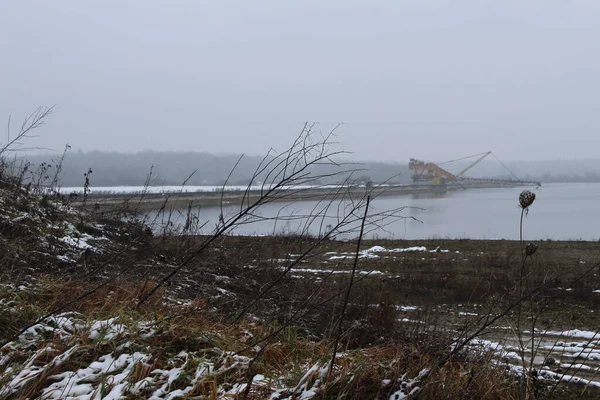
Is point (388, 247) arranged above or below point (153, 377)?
below

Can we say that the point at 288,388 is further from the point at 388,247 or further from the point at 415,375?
the point at 388,247

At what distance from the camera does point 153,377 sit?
96.0 inches

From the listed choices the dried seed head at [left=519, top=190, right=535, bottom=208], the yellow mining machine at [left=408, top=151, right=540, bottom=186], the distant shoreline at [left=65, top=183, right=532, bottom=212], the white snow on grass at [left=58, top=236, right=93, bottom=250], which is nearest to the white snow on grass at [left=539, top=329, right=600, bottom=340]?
the distant shoreline at [left=65, top=183, right=532, bottom=212]

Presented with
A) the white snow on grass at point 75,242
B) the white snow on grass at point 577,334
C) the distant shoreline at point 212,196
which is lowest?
the white snow on grass at point 577,334

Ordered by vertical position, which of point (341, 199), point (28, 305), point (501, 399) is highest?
point (341, 199)

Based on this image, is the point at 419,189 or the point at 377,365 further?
the point at 419,189

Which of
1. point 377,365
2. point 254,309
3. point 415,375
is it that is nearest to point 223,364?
point 377,365

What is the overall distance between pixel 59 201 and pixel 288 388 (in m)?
9.09

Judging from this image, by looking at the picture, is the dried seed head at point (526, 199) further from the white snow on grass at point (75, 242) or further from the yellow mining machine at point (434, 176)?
the yellow mining machine at point (434, 176)

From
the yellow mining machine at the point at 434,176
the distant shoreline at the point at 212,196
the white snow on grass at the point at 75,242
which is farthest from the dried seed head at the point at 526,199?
the yellow mining machine at the point at 434,176

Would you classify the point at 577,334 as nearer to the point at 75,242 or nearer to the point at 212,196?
the point at 75,242

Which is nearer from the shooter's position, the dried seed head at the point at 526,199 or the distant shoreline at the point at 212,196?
the dried seed head at the point at 526,199

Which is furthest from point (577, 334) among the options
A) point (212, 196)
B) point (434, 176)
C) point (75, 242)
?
point (434, 176)

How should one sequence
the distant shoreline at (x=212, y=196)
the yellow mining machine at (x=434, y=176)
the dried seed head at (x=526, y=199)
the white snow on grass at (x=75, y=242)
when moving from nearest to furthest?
the dried seed head at (x=526, y=199), the distant shoreline at (x=212, y=196), the white snow on grass at (x=75, y=242), the yellow mining machine at (x=434, y=176)
